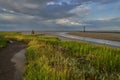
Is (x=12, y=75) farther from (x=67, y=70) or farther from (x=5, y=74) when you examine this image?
(x=67, y=70)

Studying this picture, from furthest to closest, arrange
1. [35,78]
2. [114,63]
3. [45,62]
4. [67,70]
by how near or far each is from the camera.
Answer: [114,63]
[45,62]
[35,78]
[67,70]

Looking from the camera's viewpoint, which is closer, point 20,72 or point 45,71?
point 45,71

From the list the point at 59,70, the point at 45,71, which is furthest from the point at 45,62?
the point at 59,70

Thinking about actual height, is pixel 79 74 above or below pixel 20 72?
above

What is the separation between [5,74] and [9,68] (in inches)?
87.8

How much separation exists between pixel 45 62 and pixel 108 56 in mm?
5457

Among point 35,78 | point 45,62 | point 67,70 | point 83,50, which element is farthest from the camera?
point 83,50

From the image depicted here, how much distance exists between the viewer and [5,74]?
16641mm

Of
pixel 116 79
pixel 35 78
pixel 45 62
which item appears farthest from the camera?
pixel 45 62

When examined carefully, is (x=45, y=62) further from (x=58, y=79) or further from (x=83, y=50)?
(x=83, y=50)

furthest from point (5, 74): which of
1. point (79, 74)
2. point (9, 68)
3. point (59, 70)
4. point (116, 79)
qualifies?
point (116, 79)

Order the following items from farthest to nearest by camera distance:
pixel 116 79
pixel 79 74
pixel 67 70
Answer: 1. pixel 67 70
2. pixel 79 74
3. pixel 116 79

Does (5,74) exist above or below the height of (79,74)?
below

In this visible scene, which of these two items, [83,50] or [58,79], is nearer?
[58,79]
